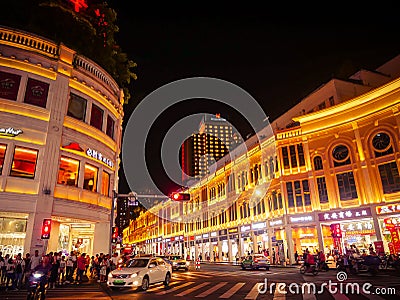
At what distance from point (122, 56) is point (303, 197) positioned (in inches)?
996

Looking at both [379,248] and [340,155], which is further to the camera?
[340,155]

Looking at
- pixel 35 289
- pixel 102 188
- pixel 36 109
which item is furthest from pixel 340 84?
pixel 35 289

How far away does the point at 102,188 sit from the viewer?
74.0 feet

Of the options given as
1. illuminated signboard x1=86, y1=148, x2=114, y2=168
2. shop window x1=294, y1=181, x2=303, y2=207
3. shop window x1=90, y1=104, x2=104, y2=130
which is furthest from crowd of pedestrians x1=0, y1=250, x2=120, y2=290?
shop window x1=294, y1=181, x2=303, y2=207

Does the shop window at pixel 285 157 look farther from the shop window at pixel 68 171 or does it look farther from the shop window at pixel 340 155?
the shop window at pixel 68 171

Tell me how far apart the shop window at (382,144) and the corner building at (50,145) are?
86.6 feet

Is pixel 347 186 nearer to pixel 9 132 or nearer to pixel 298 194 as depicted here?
pixel 298 194

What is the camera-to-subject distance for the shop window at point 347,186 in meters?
31.2

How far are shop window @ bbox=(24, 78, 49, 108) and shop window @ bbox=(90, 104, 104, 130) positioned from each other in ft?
12.2

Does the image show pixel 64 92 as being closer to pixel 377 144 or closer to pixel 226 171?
pixel 377 144

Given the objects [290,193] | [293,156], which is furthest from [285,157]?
[290,193]

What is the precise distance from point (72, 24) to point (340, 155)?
97.3 ft

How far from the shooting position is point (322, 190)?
110 feet

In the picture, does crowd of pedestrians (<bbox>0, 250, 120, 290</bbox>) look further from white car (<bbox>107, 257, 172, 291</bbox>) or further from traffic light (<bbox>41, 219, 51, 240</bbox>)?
white car (<bbox>107, 257, 172, 291</bbox>)
